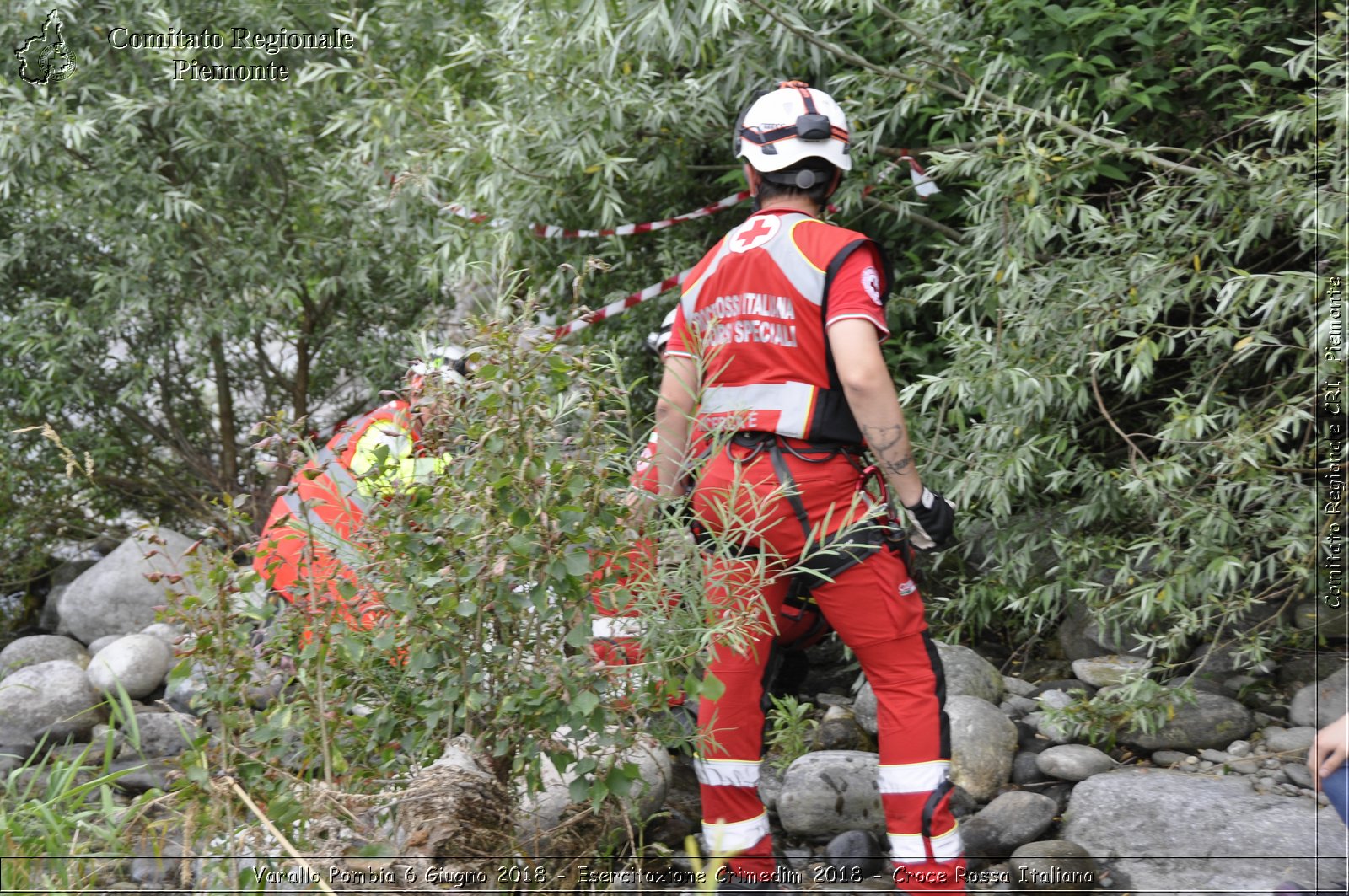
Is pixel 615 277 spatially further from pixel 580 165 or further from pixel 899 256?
pixel 899 256

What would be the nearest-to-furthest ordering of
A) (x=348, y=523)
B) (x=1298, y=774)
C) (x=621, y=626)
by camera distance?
(x=621, y=626)
(x=348, y=523)
(x=1298, y=774)

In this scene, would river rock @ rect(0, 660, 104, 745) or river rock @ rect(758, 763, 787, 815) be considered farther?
river rock @ rect(0, 660, 104, 745)

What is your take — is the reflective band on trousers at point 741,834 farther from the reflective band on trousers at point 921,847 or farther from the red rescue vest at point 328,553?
the red rescue vest at point 328,553

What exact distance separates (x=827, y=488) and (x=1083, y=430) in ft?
6.91

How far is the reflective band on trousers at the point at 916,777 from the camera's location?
320 centimetres

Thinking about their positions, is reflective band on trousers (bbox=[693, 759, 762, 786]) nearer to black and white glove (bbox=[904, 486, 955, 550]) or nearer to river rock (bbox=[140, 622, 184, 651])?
black and white glove (bbox=[904, 486, 955, 550])

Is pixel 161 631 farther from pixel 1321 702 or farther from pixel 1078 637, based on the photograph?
pixel 1321 702

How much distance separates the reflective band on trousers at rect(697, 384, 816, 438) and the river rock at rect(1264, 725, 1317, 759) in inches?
82.7

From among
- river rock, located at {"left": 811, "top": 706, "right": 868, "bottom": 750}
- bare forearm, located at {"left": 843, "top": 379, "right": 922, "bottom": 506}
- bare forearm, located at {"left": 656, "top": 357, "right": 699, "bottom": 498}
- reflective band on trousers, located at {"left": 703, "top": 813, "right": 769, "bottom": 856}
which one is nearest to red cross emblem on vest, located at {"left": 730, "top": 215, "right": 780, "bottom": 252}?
bare forearm, located at {"left": 656, "top": 357, "right": 699, "bottom": 498}

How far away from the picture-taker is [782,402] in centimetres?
338

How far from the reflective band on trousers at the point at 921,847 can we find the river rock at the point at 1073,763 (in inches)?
39.2

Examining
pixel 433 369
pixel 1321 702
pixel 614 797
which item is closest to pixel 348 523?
pixel 433 369

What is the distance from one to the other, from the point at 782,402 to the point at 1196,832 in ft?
6.01

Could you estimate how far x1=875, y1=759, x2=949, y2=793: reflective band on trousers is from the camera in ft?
10.5
